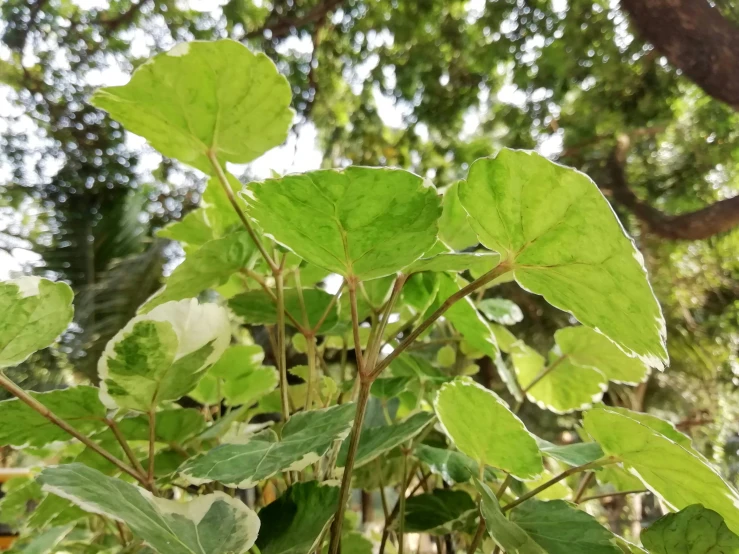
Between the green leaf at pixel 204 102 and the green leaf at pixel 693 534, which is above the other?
the green leaf at pixel 204 102

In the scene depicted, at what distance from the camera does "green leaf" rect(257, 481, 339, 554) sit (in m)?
0.20

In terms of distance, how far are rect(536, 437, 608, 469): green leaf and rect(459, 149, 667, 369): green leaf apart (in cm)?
11

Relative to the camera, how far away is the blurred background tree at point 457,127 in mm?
937

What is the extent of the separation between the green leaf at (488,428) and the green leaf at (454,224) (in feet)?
0.30

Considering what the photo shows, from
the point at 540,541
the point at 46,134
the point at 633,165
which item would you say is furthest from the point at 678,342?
the point at 46,134

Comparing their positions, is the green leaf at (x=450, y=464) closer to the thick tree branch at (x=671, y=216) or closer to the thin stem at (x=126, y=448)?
the thin stem at (x=126, y=448)

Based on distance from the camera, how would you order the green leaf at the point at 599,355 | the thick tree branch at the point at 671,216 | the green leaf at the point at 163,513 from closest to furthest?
1. the green leaf at the point at 163,513
2. the green leaf at the point at 599,355
3. the thick tree branch at the point at 671,216

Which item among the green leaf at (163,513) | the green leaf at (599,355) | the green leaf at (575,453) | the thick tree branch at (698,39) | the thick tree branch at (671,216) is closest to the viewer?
the green leaf at (163,513)

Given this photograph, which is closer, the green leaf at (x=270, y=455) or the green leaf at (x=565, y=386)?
the green leaf at (x=270, y=455)

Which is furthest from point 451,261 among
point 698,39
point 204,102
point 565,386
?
point 698,39

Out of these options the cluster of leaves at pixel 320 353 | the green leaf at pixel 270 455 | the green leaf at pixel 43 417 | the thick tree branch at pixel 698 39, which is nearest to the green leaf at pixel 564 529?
the cluster of leaves at pixel 320 353

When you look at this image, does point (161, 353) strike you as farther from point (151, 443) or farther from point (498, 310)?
point (498, 310)

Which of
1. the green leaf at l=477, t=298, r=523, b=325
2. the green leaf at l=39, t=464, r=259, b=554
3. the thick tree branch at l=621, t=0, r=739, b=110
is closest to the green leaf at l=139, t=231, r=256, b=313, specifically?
the green leaf at l=39, t=464, r=259, b=554

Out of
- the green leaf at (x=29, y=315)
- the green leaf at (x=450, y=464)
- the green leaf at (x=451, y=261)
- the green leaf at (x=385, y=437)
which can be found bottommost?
the green leaf at (x=450, y=464)
